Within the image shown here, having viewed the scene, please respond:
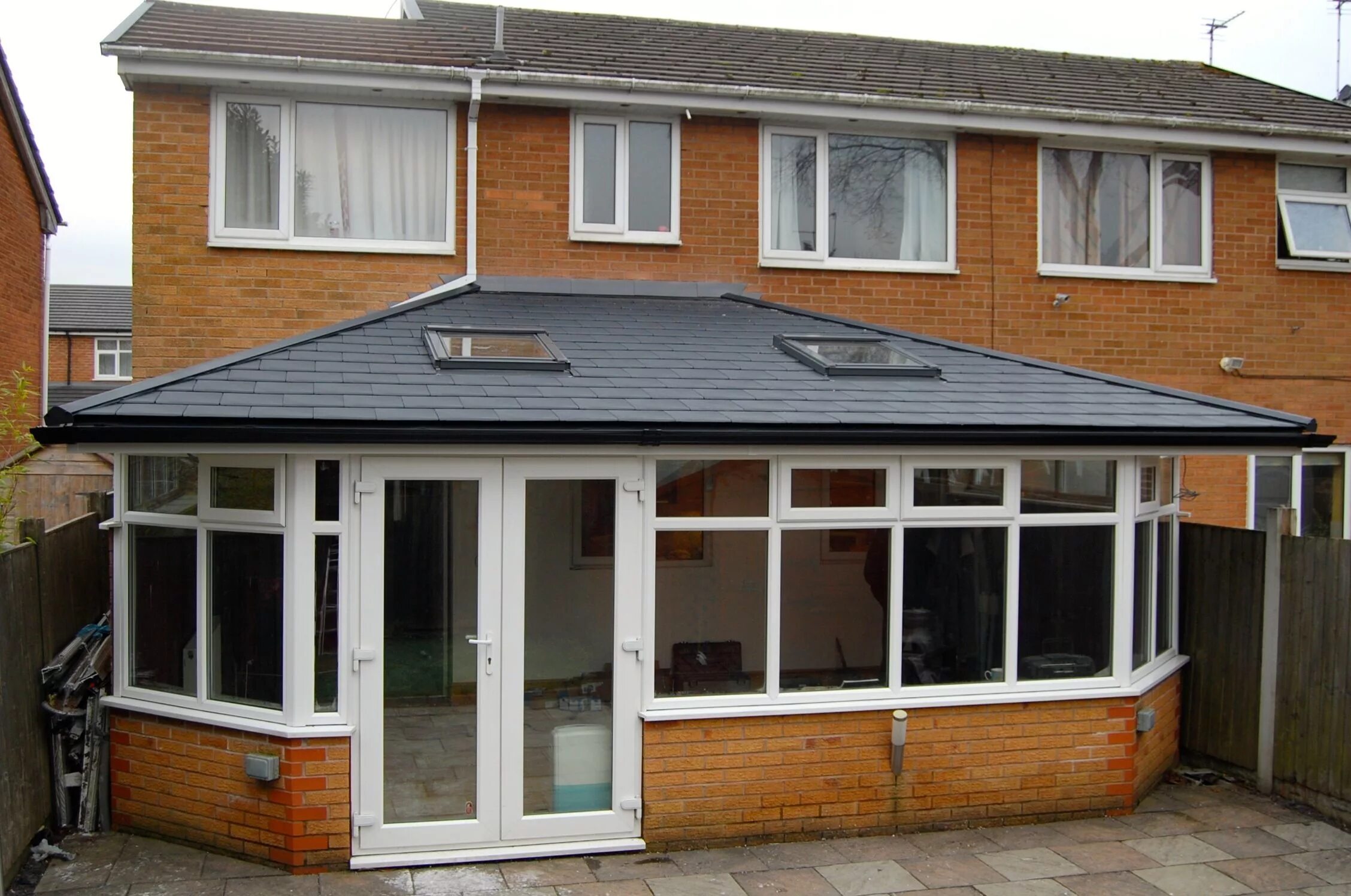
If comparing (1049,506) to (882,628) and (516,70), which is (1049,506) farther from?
(516,70)

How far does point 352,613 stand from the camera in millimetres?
6676

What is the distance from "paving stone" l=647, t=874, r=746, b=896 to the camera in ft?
21.0

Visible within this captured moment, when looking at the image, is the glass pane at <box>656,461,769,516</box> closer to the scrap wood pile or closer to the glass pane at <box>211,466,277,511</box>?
the glass pane at <box>211,466,277,511</box>

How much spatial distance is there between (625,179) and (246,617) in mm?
5328

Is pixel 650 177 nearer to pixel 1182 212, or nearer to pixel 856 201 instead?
pixel 856 201

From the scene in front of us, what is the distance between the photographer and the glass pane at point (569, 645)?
6965mm

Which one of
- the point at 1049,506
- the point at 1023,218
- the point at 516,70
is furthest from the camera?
the point at 1023,218

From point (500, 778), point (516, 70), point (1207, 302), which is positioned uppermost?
point (516, 70)

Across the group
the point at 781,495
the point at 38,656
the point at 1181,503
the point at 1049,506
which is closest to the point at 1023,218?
the point at 1181,503

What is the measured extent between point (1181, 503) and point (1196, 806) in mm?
4025

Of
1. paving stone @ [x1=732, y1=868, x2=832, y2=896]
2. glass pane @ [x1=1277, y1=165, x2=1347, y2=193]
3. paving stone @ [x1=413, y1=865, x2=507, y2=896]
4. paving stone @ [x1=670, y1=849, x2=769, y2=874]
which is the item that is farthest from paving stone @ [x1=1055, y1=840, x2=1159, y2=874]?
glass pane @ [x1=1277, y1=165, x2=1347, y2=193]

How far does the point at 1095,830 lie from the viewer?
7551 millimetres

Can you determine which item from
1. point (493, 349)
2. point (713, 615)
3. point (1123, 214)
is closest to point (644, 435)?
point (713, 615)

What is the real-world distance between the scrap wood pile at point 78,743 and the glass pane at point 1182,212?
32.5 ft
